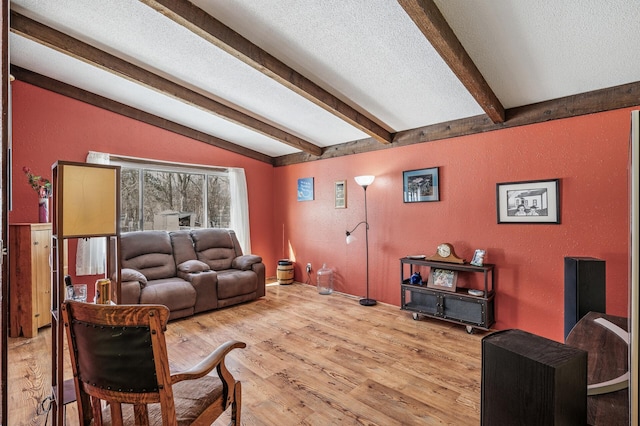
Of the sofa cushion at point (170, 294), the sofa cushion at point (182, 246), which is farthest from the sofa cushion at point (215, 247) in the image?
the sofa cushion at point (170, 294)

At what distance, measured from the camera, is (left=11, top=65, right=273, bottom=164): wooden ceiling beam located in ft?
11.8

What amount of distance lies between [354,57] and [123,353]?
258 cm

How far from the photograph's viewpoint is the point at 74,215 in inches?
66.3

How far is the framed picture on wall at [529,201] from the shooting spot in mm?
2990

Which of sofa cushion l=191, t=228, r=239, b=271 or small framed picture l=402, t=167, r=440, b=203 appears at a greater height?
small framed picture l=402, t=167, r=440, b=203

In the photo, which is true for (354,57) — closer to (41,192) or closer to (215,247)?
(215,247)

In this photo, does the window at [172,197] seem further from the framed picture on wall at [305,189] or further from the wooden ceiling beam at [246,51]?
the wooden ceiling beam at [246,51]

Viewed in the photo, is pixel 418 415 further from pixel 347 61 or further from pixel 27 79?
pixel 27 79

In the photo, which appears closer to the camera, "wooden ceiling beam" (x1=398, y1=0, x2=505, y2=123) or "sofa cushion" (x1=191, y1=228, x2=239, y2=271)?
"wooden ceiling beam" (x1=398, y1=0, x2=505, y2=123)

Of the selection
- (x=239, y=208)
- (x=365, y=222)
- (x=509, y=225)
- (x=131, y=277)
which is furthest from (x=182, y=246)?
(x=509, y=225)

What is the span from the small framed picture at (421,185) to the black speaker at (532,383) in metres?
3.34

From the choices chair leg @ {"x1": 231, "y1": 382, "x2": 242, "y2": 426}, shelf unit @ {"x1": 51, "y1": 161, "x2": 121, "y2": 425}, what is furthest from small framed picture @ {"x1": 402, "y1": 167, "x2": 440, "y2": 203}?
shelf unit @ {"x1": 51, "y1": 161, "x2": 121, "y2": 425}

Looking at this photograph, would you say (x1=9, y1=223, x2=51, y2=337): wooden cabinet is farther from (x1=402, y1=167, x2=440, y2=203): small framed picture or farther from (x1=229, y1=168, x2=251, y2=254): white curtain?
(x1=402, y1=167, x2=440, y2=203): small framed picture

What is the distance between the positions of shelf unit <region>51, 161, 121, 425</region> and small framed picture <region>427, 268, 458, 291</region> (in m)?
3.08
